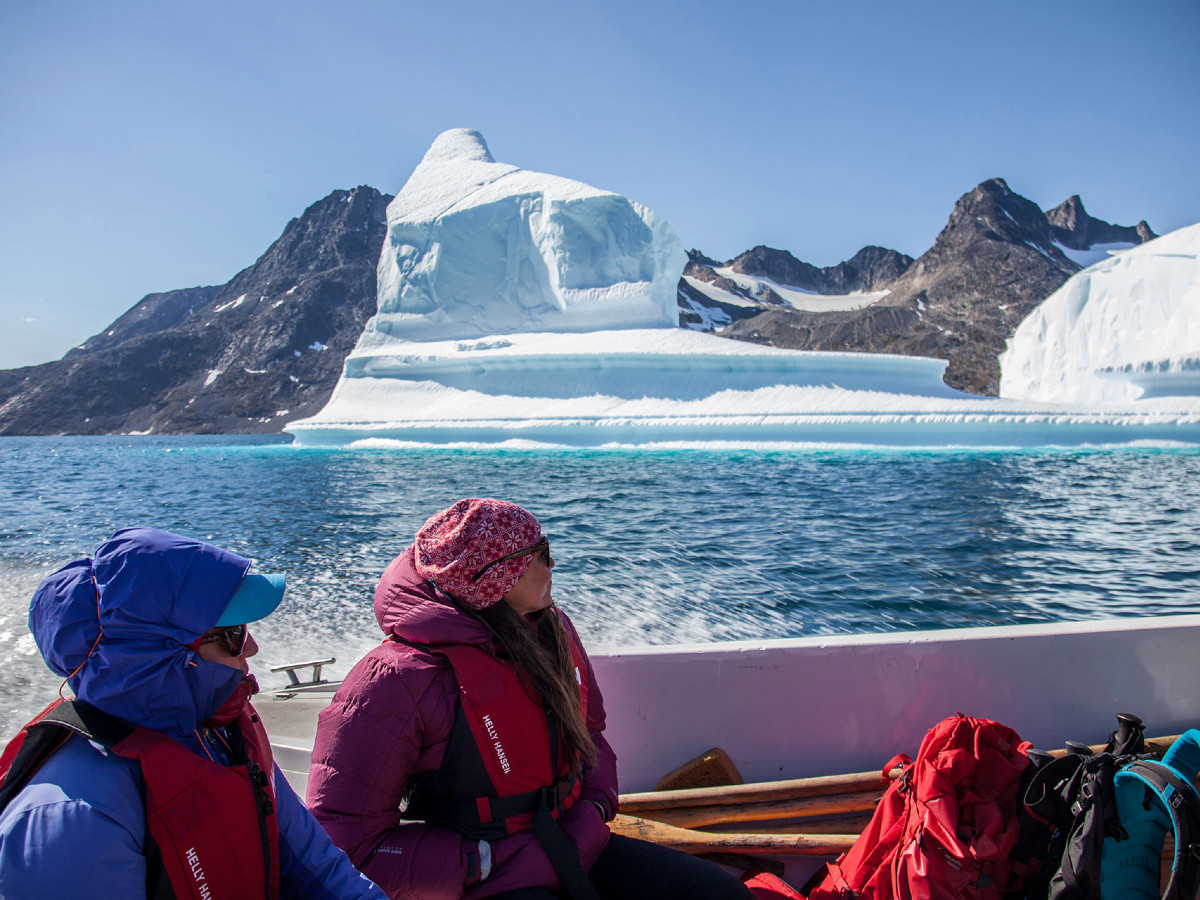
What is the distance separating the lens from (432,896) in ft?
3.61

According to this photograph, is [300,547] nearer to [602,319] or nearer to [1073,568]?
[1073,568]

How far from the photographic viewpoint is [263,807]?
2.95 feet

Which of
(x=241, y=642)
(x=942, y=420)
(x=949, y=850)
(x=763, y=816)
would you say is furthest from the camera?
(x=942, y=420)

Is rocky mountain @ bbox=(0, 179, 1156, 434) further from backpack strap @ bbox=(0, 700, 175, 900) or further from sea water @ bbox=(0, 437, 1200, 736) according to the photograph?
backpack strap @ bbox=(0, 700, 175, 900)

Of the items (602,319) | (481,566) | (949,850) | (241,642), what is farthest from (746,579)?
(602,319)

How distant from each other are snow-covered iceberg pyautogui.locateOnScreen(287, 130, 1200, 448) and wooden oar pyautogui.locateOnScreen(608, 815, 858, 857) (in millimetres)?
13762

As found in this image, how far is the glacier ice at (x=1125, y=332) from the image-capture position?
17.2 metres

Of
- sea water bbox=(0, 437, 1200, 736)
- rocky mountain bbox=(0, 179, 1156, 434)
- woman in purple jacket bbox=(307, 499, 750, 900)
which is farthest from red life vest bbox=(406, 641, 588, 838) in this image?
rocky mountain bbox=(0, 179, 1156, 434)

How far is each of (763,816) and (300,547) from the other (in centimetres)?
543

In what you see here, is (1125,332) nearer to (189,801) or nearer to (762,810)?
(762,810)

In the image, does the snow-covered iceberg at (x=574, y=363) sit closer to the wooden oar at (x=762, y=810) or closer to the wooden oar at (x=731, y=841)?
the wooden oar at (x=762, y=810)

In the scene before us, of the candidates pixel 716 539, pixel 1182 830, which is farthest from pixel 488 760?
pixel 716 539

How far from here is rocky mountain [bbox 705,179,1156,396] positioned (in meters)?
64.2

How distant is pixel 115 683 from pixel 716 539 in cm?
564
